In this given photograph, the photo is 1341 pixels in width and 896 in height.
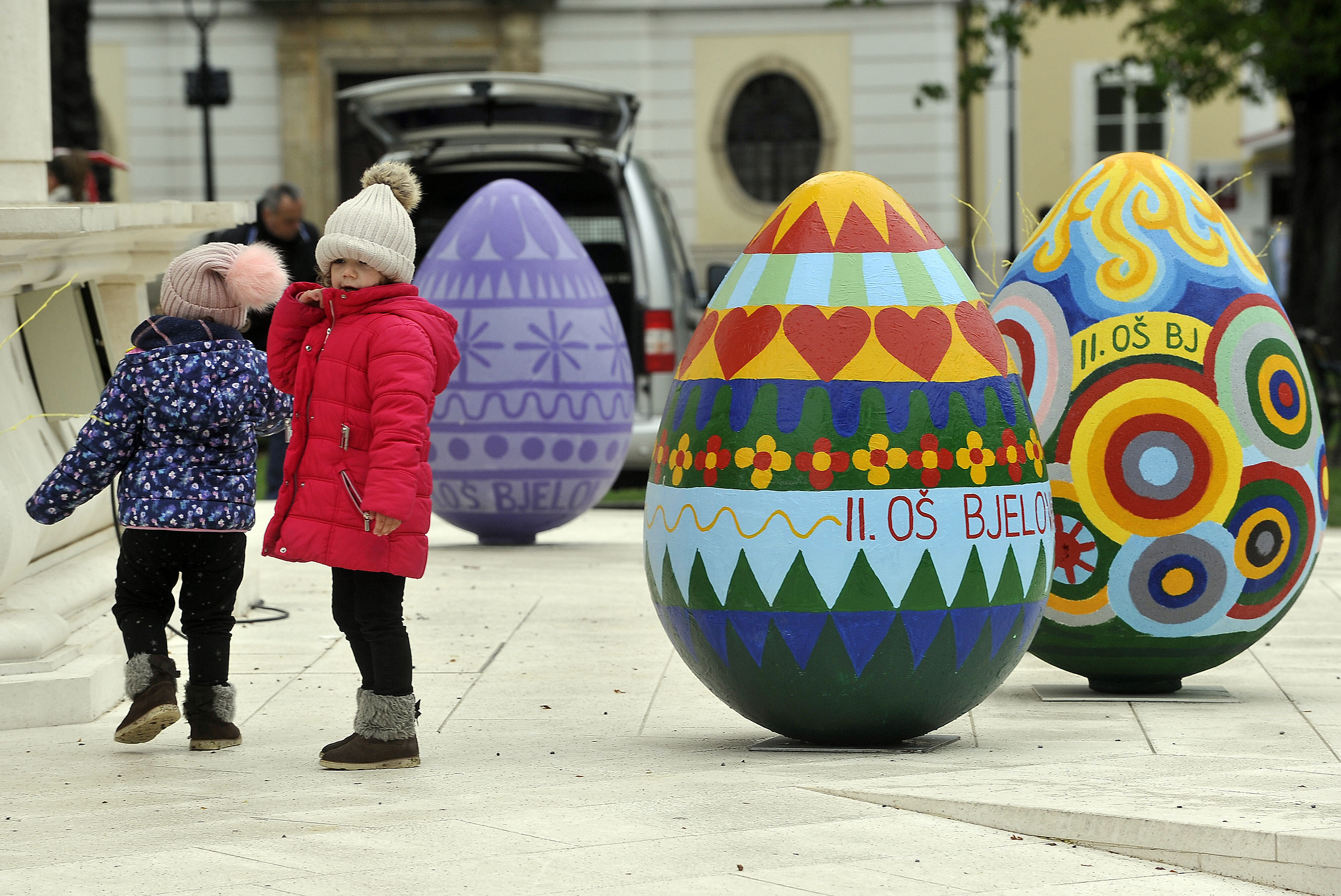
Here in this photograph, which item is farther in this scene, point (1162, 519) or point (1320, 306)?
point (1320, 306)

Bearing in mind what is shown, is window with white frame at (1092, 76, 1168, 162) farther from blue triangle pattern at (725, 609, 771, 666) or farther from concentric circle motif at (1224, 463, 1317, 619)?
blue triangle pattern at (725, 609, 771, 666)

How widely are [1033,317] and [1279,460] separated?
0.87 metres

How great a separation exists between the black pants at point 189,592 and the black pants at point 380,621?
433 mm

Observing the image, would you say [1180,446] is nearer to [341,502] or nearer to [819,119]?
[341,502]

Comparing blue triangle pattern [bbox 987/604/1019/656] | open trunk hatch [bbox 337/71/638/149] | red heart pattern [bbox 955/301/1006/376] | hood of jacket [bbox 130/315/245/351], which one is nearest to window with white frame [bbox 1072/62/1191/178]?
open trunk hatch [bbox 337/71/638/149]

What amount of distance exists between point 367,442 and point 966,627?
5.49ft

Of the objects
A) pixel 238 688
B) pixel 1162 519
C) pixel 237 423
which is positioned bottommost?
pixel 238 688

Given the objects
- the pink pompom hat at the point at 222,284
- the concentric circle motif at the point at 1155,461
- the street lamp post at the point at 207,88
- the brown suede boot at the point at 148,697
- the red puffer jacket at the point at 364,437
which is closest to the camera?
the red puffer jacket at the point at 364,437

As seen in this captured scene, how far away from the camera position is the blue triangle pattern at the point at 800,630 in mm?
5312

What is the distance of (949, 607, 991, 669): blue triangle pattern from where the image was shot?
5348 mm

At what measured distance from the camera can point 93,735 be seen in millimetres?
5953

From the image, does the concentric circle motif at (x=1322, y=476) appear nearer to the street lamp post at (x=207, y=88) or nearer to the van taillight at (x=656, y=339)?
the van taillight at (x=656, y=339)

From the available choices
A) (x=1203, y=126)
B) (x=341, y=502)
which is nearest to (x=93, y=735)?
(x=341, y=502)

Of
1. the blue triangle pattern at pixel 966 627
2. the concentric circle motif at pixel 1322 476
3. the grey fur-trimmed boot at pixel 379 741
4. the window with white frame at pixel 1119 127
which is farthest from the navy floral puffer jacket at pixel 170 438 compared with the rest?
the window with white frame at pixel 1119 127
